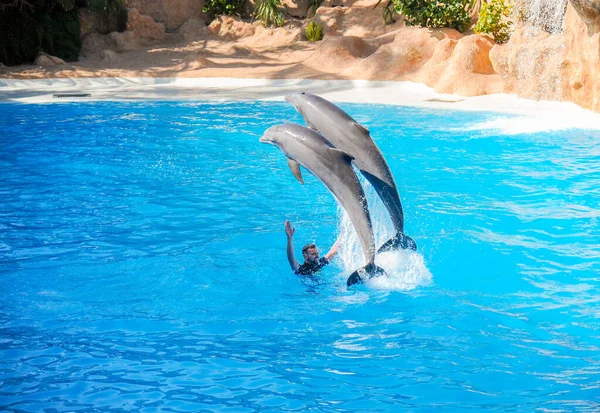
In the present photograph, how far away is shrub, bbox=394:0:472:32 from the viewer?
20609 millimetres

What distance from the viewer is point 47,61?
73.4ft

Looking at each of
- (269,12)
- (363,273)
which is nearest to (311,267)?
(363,273)

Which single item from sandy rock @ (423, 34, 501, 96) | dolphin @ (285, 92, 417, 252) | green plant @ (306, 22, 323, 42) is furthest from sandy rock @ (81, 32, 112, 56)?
dolphin @ (285, 92, 417, 252)

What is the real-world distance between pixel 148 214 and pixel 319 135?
13.2ft

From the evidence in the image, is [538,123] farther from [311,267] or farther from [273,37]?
[273,37]

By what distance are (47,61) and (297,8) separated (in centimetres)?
929

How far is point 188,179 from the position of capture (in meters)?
10.9

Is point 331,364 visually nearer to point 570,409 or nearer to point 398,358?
point 398,358

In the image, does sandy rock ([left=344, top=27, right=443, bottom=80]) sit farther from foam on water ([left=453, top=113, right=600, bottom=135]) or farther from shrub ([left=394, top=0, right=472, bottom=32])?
foam on water ([left=453, top=113, right=600, bottom=135])

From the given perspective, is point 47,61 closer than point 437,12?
No

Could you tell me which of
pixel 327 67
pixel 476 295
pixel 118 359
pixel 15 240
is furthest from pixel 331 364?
pixel 327 67

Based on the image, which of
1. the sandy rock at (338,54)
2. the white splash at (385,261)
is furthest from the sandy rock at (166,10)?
the white splash at (385,261)

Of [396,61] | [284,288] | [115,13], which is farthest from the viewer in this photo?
[115,13]

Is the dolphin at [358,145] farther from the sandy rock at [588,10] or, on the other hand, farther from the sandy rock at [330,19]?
the sandy rock at [330,19]
